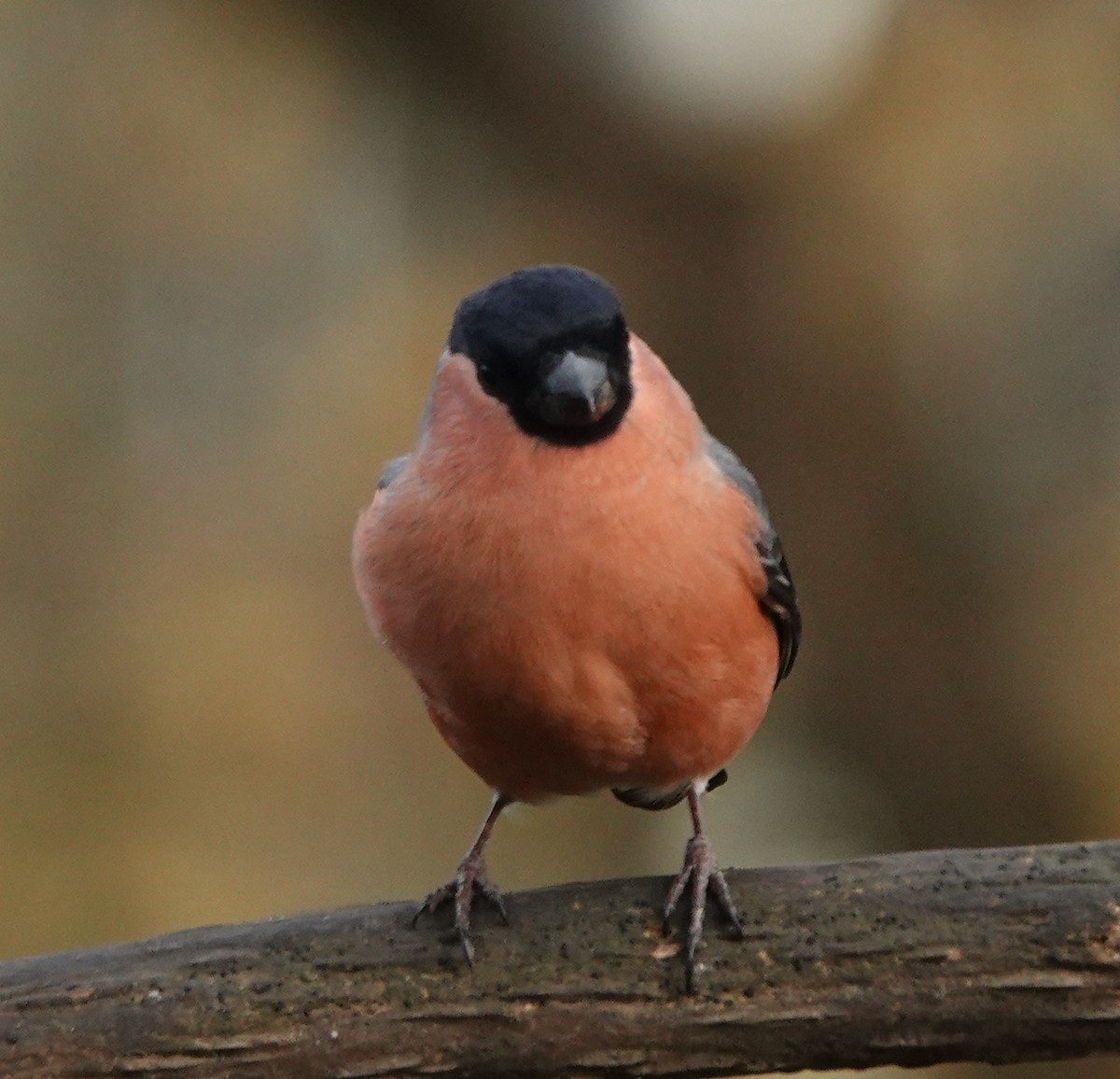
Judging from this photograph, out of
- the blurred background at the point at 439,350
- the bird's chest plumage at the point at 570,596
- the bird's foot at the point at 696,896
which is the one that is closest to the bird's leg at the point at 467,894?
the bird's chest plumage at the point at 570,596

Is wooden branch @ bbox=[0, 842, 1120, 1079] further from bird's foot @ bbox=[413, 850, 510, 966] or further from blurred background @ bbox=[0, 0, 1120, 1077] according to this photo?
blurred background @ bbox=[0, 0, 1120, 1077]

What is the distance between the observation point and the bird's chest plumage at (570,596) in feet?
9.45

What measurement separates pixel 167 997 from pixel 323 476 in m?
4.27

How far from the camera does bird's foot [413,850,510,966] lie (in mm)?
2986

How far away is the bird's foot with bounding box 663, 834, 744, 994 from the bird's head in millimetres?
874

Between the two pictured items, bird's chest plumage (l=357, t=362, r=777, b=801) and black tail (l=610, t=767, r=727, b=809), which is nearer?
bird's chest plumage (l=357, t=362, r=777, b=801)

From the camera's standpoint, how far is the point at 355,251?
6.91 meters

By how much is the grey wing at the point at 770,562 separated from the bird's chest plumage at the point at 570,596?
0.11m

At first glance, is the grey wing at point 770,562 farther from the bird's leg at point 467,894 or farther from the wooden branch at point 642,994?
the bird's leg at point 467,894

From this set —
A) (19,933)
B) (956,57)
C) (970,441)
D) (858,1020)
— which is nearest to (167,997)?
(858,1020)

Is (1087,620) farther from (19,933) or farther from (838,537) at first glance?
(19,933)

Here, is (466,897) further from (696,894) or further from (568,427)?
(568,427)

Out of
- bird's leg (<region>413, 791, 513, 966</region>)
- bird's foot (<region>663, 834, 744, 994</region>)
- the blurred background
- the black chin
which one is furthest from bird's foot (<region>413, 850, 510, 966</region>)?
the blurred background

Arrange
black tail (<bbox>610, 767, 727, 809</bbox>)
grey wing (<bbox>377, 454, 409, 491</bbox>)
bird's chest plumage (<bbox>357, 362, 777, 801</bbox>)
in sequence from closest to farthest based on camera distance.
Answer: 1. bird's chest plumage (<bbox>357, 362, 777, 801</bbox>)
2. grey wing (<bbox>377, 454, 409, 491</bbox>)
3. black tail (<bbox>610, 767, 727, 809</bbox>)
